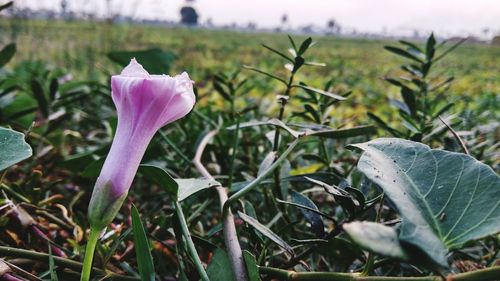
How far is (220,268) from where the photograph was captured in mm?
315

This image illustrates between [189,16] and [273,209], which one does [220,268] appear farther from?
[189,16]

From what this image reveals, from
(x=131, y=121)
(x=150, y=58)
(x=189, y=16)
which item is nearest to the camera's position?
(x=131, y=121)

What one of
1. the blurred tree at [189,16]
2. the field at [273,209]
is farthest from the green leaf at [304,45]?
the blurred tree at [189,16]

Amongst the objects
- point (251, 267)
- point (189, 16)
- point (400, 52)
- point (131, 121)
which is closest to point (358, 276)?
point (251, 267)

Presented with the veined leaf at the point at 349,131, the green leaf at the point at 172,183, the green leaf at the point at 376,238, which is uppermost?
the green leaf at the point at 376,238

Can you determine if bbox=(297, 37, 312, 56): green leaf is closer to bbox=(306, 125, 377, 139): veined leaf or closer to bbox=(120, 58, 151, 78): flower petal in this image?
bbox=(306, 125, 377, 139): veined leaf

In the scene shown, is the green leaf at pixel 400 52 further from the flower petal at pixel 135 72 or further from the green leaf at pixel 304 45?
the flower petal at pixel 135 72

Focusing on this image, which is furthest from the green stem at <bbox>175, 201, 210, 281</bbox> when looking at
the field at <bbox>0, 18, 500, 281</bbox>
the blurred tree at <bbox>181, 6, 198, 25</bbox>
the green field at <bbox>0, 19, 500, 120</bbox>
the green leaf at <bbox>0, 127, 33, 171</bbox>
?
the blurred tree at <bbox>181, 6, 198, 25</bbox>

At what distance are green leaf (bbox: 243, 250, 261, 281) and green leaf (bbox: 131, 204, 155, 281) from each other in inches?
2.2

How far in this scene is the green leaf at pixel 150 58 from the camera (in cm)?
78

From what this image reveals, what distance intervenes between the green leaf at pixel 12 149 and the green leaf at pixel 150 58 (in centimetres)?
44

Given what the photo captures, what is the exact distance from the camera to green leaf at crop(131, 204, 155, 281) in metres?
0.29

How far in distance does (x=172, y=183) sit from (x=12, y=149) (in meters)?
0.11

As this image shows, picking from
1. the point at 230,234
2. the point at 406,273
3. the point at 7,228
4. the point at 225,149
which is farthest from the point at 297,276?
→ the point at 225,149
